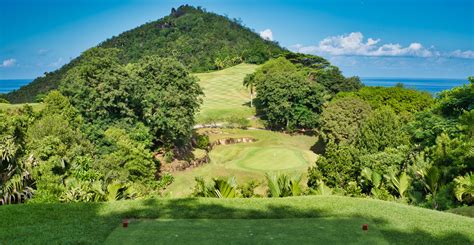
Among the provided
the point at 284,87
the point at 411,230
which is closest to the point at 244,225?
the point at 411,230

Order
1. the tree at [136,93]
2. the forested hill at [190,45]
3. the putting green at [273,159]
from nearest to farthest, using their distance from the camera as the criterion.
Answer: the tree at [136,93] → the putting green at [273,159] → the forested hill at [190,45]

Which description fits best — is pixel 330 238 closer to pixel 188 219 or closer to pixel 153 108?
pixel 188 219

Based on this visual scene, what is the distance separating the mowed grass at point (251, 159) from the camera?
109 feet

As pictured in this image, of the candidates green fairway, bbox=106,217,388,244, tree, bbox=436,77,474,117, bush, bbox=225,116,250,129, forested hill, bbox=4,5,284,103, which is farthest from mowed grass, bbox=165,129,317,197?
forested hill, bbox=4,5,284,103

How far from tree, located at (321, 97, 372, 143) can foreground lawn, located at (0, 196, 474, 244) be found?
2836 centimetres

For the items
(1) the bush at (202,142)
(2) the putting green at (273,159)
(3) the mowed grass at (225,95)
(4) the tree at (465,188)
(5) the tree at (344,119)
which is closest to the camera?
(4) the tree at (465,188)

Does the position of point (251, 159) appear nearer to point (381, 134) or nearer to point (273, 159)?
point (273, 159)

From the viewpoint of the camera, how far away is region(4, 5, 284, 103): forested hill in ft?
356

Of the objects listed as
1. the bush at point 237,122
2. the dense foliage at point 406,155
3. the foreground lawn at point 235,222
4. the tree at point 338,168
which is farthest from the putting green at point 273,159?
the foreground lawn at point 235,222

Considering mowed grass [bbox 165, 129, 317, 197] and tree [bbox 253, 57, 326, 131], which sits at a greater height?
tree [bbox 253, 57, 326, 131]

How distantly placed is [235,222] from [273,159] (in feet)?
96.3

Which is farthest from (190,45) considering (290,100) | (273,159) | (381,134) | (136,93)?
(381,134)

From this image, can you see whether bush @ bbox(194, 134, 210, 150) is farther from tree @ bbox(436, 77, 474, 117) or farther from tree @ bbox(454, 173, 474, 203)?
tree @ bbox(454, 173, 474, 203)

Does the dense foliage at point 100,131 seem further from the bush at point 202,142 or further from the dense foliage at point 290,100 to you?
the dense foliage at point 290,100
